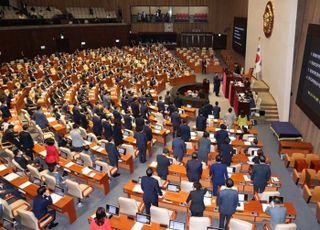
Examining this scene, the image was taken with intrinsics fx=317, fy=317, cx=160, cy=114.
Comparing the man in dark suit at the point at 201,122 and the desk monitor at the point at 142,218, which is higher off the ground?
the desk monitor at the point at 142,218

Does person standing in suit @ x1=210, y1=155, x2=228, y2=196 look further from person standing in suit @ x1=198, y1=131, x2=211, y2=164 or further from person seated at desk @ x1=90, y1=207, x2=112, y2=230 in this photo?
person seated at desk @ x1=90, y1=207, x2=112, y2=230

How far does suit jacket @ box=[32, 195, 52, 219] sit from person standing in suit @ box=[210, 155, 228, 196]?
4.68 meters

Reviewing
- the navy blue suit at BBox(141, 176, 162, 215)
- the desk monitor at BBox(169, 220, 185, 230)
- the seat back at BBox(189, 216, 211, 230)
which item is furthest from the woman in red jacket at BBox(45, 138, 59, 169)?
the seat back at BBox(189, 216, 211, 230)

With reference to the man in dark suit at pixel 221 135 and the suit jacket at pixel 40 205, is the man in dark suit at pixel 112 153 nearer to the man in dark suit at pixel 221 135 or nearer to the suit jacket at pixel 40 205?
the suit jacket at pixel 40 205

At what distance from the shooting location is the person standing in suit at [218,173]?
9383 mm

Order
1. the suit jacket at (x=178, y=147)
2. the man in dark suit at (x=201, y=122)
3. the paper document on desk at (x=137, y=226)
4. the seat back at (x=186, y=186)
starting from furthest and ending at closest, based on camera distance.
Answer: the man in dark suit at (x=201, y=122) < the suit jacket at (x=178, y=147) < the seat back at (x=186, y=186) < the paper document on desk at (x=137, y=226)

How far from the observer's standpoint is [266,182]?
9656 millimetres

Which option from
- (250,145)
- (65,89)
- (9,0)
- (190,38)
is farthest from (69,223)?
(190,38)

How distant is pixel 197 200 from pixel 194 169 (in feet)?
5.60

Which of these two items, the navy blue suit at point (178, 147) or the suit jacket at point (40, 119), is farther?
the suit jacket at point (40, 119)

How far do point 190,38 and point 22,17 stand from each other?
2151cm

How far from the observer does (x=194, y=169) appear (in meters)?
9.77

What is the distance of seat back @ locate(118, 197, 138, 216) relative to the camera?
8.37 meters

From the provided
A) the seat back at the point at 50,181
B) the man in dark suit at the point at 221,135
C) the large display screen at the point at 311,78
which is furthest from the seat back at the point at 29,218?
the large display screen at the point at 311,78
